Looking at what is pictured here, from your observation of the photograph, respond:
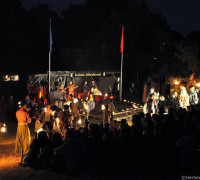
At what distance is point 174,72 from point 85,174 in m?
25.4

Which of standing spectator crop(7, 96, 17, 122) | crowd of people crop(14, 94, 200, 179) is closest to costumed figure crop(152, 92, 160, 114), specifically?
crowd of people crop(14, 94, 200, 179)

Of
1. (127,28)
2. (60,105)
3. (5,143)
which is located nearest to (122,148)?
(5,143)

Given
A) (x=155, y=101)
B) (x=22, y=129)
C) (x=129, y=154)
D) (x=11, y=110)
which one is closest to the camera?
(x=129, y=154)

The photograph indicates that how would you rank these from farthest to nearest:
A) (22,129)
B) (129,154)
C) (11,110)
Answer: (11,110), (22,129), (129,154)

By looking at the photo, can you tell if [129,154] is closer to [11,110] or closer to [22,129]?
[22,129]

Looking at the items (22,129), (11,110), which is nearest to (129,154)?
(22,129)

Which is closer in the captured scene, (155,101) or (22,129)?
(22,129)

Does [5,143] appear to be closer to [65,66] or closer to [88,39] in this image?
[65,66]

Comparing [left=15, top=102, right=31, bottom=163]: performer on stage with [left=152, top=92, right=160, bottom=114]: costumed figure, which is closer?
[left=15, top=102, right=31, bottom=163]: performer on stage

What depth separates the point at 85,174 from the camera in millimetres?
7250

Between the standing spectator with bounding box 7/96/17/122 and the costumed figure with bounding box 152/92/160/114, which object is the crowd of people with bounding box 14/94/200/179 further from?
the standing spectator with bounding box 7/96/17/122

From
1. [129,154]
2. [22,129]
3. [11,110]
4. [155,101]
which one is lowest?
[129,154]

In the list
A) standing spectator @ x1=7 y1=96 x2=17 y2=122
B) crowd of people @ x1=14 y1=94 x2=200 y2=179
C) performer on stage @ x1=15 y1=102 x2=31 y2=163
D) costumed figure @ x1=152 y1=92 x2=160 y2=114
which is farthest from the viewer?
standing spectator @ x1=7 y1=96 x2=17 y2=122

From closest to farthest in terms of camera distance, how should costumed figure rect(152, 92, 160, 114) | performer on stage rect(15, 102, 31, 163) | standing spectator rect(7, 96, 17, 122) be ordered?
performer on stage rect(15, 102, 31, 163)
costumed figure rect(152, 92, 160, 114)
standing spectator rect(7, 96, 17, 122)
